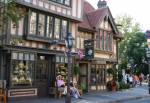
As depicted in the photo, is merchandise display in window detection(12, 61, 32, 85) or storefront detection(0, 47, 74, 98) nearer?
storefront detection(0, 47, 74, 98)

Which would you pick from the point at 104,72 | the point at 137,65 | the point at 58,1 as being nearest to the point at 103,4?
the point at 104,72

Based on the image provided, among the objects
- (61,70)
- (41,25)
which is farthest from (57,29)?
(61,70)

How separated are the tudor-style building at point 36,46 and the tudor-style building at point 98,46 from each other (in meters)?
2.51

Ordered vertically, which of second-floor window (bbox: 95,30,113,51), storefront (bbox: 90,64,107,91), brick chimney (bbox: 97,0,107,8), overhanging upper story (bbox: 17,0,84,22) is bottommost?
storefront (bbox: 90,64,107,91)

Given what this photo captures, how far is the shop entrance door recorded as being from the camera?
21281 millimetres

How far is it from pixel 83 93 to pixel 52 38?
569 centimetres

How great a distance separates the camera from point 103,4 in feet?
108

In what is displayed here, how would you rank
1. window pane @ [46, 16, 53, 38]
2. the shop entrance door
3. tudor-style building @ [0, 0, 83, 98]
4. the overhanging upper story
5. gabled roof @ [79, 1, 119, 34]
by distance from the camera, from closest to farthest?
tudor-style building @ [0, 0, 83, 98]
the overhanging upper story
the shop entrance door
window pane @ [46, 16, 53, 38]
gabled roof @ [79, 1, 119, 34]

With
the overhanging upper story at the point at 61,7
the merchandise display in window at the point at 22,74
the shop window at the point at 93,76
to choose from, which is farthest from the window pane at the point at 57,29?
the shop window at the point at 93,76

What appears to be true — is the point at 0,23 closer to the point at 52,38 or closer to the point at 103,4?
the point at 52,38

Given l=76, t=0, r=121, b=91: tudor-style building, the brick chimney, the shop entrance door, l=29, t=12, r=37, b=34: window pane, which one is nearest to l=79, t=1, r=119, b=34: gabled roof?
l=76, t=0, r=121, b=91: tudor-style building

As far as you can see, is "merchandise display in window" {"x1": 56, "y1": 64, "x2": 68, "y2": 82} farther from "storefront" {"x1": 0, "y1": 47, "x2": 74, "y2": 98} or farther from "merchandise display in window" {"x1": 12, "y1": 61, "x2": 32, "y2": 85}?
"merchandise display in window" {"x1": 12, "y1": 61, "x2": 32, "y2": 85}

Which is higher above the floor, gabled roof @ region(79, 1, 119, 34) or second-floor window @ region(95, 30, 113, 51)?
gabled roof @ region(79, 1, 119, 34)

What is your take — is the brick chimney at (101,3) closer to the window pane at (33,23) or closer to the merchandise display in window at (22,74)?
the window pane at (33,23)
